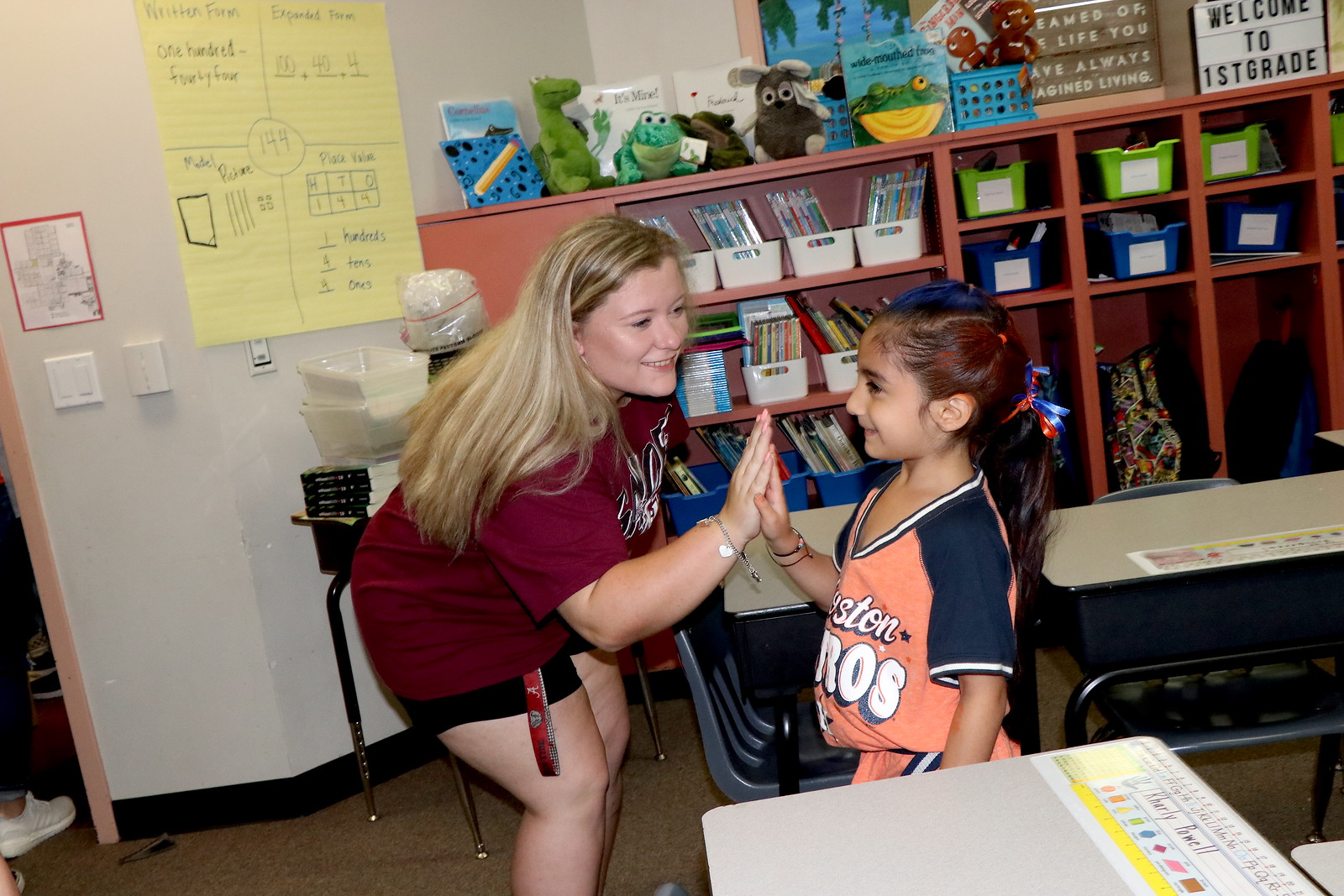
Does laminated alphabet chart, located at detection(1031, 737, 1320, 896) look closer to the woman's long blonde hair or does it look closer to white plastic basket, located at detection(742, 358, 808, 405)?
the woman's long blonde hair

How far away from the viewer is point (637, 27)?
3.61 m

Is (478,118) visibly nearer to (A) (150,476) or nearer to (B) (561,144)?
(B) (561,144)

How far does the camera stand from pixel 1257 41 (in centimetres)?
317

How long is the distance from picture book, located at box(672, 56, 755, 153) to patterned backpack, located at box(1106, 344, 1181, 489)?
4.62 feet

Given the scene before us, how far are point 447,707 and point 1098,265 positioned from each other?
267cm

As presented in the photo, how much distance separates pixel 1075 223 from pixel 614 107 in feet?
4.75

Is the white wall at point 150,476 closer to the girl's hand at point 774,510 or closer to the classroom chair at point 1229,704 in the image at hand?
the girl's hand at point 774,510

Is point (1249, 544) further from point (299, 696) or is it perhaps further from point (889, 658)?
point (299, 696)

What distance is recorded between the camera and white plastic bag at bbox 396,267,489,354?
2.87 m

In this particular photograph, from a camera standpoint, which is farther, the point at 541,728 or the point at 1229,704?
the point at 1229,704

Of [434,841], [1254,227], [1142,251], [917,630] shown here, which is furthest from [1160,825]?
[1254,227]

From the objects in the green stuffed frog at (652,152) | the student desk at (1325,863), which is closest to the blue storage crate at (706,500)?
the green stuffed frog at (652,152)

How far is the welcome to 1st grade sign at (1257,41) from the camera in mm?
3139

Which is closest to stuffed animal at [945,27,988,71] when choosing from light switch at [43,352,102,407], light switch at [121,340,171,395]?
light switch at [121,340,171,395]
